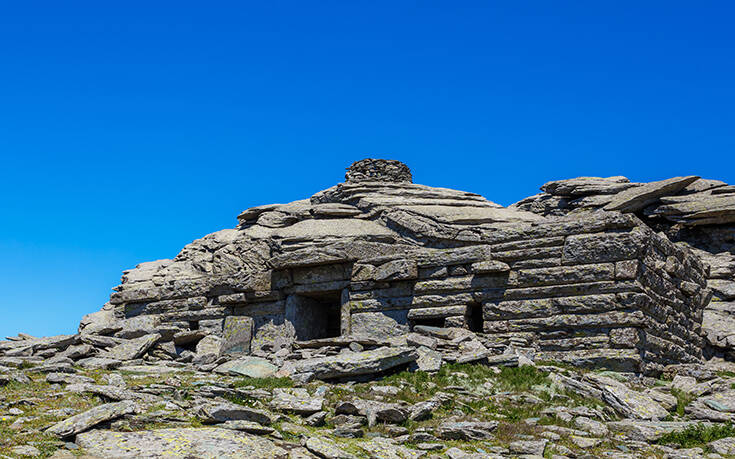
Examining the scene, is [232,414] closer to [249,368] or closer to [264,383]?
[264,383]

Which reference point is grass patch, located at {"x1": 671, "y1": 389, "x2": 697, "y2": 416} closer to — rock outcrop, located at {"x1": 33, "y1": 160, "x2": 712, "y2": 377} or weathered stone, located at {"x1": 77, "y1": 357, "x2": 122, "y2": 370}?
rock outcrop, located at {"x1": 33, "y1": 160, "x2": 712, "y2": 377}

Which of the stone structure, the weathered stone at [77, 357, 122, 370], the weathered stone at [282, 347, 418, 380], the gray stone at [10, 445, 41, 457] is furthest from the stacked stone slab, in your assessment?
the gray stone at [10, 445, 41, 457]

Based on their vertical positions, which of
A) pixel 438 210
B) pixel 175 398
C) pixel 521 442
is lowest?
pixel 521 442

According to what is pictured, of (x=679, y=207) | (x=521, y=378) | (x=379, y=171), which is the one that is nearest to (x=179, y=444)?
(x=521, y=378)

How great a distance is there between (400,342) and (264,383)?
13.8 ft

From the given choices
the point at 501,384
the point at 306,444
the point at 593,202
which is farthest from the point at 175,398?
the point at 593,202

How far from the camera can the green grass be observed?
40.1 ft

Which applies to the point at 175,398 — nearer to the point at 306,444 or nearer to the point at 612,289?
the point at 306,444

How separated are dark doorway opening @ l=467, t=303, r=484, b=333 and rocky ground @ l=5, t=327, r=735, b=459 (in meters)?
1.37

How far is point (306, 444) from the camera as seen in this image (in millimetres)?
10602

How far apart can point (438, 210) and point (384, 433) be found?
13.7 m

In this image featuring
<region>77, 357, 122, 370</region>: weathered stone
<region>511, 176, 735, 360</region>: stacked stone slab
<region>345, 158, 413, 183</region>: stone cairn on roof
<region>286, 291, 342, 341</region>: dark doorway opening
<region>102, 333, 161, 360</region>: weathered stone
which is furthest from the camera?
<region>345, 158, 413, 183</region>: stone cairn on roof

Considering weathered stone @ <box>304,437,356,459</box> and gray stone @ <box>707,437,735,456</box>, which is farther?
gray stone @ <box>707,437,735,456</box>

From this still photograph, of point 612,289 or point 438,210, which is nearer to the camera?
point 612,289
